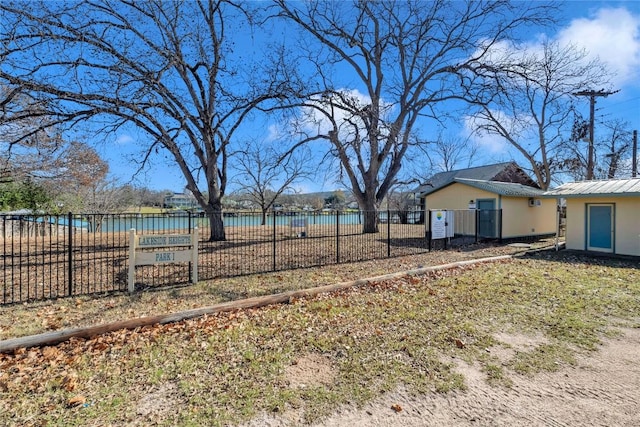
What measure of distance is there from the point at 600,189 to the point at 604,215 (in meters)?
0.95

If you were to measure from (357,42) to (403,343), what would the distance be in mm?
16365

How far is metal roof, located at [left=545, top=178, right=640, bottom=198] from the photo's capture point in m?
10.1

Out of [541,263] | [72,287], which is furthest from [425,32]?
[72,287]

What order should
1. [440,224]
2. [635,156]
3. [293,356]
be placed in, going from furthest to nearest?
[635,156] → [440,224] → [293,356]

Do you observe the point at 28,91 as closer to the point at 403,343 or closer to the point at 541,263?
the point at 403,343

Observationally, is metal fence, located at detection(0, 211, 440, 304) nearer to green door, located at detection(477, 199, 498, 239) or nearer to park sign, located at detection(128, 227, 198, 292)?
park sign, located at detection(128, 227, 198, 292)

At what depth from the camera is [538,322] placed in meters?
4.44

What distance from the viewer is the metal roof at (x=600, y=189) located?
33.3ft

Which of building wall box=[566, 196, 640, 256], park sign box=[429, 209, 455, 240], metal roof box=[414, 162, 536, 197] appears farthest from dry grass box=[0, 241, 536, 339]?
metal roof box=[414, 162, 536, 197]

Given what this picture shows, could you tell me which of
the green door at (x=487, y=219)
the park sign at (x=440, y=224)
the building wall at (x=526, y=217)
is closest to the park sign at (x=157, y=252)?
the park sign at (x=440, y=224)

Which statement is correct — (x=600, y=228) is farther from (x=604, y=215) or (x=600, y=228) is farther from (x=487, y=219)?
(x=487, y=219)

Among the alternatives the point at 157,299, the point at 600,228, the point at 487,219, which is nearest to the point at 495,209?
the point at 487,219

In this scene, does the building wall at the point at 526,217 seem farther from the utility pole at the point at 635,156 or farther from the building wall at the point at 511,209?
the utility pole at the point at 635,156

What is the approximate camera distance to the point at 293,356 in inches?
136
